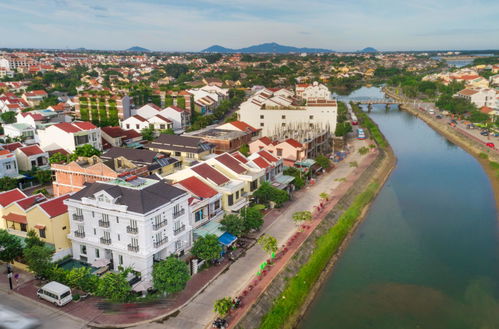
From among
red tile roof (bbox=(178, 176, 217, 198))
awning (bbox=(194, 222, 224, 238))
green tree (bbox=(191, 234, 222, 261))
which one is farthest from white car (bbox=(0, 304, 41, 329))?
red tile roof (bbox=(178, 176, 217, 198))

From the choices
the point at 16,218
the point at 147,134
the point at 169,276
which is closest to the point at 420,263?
the point at 169,276

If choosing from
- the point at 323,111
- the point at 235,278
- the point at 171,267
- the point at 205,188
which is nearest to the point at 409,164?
the point at 323,111

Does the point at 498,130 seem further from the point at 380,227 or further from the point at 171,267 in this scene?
the point at 171,267

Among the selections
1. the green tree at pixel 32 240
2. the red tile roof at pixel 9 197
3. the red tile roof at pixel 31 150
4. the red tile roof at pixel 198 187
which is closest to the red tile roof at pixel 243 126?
the red tile roof at pixel 31 150

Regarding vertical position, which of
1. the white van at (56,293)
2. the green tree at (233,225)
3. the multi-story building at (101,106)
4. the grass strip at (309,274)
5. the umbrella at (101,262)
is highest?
the multi-story building at (101,106)

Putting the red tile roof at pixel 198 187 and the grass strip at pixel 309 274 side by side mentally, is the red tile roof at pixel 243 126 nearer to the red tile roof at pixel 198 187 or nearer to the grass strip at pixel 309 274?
the grass strip at pixel 309 274

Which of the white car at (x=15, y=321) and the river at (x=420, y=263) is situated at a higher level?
the white car at (x=15, y=321)

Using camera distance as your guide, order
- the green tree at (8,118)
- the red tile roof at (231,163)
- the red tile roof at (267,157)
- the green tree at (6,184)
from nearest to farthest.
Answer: the red tile roof at (231,163) < the green tree at (6,184) < the red tile roof at (267,157) < the green tree at (8,118)
